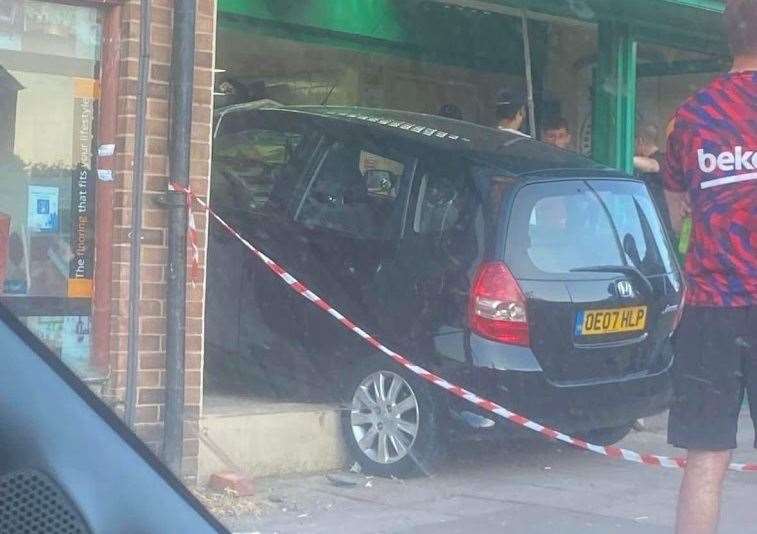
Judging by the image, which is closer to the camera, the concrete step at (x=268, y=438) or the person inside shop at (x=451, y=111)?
the concrete step at (x=268, y=438)

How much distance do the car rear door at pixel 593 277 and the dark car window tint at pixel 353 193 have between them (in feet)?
2.55

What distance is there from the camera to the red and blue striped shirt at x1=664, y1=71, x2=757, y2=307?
4.08m

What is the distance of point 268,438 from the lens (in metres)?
6.70

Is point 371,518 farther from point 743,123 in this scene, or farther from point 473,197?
point 743,123

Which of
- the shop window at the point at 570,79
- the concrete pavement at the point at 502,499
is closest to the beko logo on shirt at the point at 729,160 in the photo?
the concrete pavement at the point at 502,499

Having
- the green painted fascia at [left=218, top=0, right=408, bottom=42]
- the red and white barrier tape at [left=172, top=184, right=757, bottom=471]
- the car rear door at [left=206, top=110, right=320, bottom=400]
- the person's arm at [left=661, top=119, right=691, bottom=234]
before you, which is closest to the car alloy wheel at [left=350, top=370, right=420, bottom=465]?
the red and white barrier tape at [left=172, top=184, right=757, bottom=471]

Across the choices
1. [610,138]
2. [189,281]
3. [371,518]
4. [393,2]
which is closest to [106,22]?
[189,281]

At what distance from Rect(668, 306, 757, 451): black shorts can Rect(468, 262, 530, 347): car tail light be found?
2.35 m

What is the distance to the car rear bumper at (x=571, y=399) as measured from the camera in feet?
21.2

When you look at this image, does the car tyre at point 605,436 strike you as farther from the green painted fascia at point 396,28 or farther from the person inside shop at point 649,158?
the green painted fascia at point 396,28

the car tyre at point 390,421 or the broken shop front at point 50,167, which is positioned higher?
the broken shop front at point 50,167

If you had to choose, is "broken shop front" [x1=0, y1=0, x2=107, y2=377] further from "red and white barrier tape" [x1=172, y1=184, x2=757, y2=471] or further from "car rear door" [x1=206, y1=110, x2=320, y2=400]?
"car rear door" [x1=206, y1=110, x2=320, y2=400]

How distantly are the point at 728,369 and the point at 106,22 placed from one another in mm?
3542

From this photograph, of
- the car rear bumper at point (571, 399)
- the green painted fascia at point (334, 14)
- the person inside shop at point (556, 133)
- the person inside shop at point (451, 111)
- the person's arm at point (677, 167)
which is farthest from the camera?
the person inside shop at point (451, 111)
